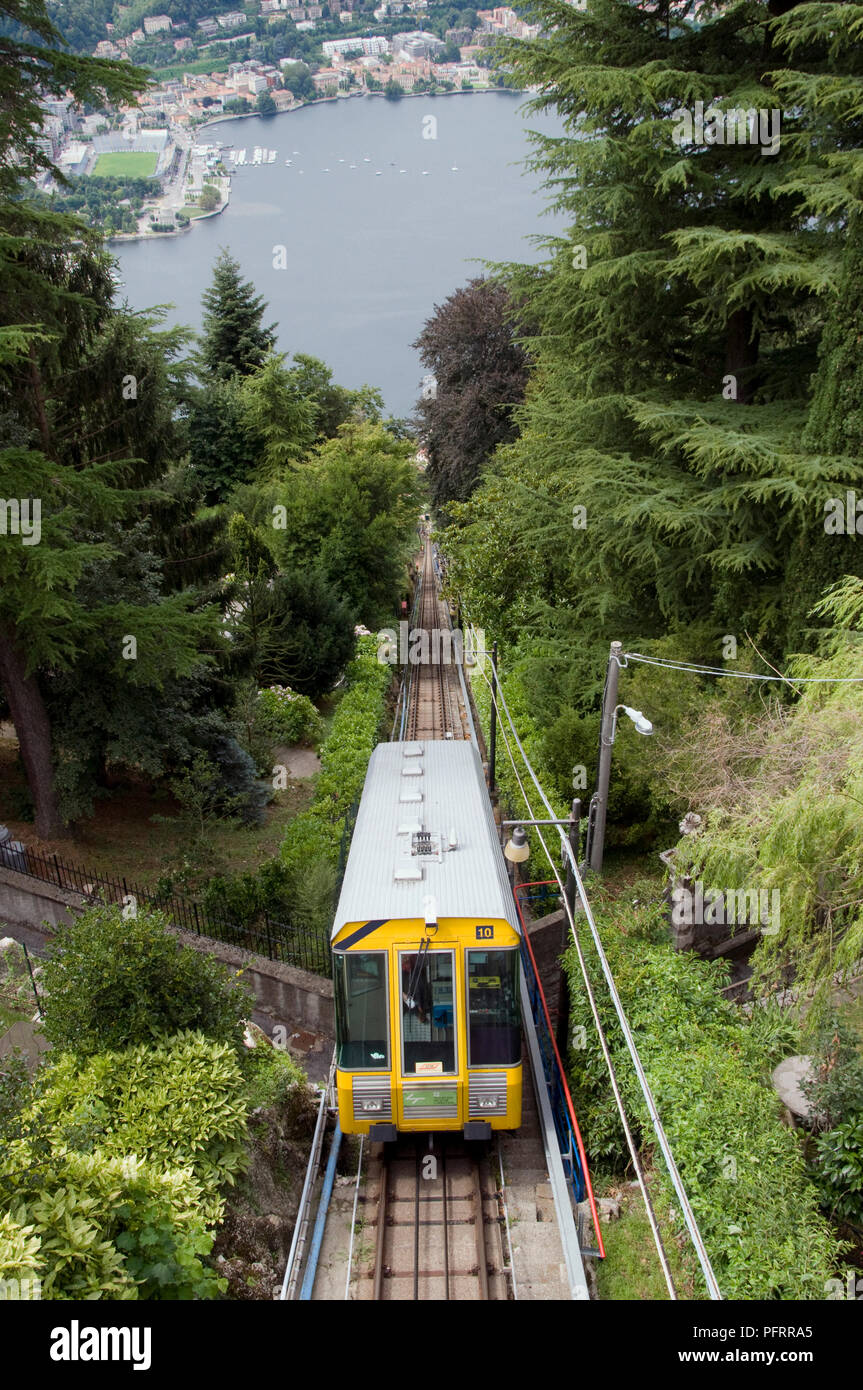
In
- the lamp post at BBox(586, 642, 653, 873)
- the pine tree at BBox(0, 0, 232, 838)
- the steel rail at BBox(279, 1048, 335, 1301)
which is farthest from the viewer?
the pine tree at BBox(0, 0, 232, 838)

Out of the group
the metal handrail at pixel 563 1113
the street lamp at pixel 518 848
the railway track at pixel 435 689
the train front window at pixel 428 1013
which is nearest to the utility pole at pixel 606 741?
the metal handrail at pixel 563 1113

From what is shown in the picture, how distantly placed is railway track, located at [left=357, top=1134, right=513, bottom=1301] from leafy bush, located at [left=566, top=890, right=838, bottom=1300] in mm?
1480

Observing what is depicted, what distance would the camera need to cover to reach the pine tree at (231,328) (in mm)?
44062

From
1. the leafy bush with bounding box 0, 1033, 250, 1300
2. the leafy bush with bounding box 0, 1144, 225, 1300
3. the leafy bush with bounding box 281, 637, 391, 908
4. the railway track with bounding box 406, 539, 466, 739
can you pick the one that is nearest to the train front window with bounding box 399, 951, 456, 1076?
the leafy bush with bounding box 0, 1033, 250, 1300

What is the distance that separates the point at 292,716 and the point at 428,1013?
669 inches

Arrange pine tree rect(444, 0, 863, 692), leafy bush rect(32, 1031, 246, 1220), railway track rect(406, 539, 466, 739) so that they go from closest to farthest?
leafy bush rect(32, 1031, 246, 1220) → pine tree rect(444, 0, 863, 692) → railway track rect(406, 539, 466, 739)

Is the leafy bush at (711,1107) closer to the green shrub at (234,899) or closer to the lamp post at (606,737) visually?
the lamp post at (606,737)

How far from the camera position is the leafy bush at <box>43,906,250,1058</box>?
8.73 m

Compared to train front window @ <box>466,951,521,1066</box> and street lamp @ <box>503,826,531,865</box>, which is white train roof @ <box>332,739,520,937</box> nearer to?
street lamp @ <box>503,826,531,865</box>

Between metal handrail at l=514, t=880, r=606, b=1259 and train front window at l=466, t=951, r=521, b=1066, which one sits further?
train front window at l=466, t=951, r=521, b=1066

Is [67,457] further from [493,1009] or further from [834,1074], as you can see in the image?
[834,1074]

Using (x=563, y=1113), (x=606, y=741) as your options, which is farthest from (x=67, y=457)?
(x=563, y=1113)

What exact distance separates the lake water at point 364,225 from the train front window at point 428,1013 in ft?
269
